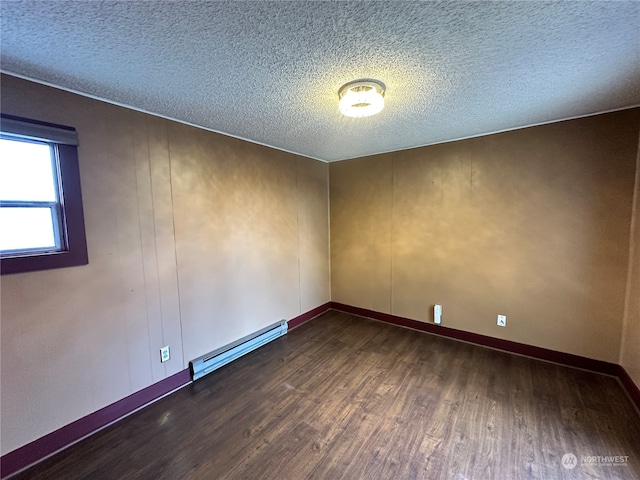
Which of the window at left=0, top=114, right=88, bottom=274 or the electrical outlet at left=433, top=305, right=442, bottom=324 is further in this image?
Answer: the electrical outlet at left=433, top=305, right=442, bottom=324

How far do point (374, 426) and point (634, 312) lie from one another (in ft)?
7.43

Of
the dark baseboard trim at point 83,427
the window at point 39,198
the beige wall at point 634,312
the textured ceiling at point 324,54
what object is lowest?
the dark baseboard trim at point 83,427

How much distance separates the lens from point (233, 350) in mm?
2682

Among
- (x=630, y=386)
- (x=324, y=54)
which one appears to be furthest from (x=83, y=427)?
(x=630, y=386)

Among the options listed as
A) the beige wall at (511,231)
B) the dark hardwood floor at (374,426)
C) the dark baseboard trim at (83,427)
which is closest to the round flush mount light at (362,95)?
the beige wall at (511,231)

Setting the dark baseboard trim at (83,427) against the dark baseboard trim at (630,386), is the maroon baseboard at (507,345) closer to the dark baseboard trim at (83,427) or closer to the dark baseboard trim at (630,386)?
the dark baseboard trim at (630,386)

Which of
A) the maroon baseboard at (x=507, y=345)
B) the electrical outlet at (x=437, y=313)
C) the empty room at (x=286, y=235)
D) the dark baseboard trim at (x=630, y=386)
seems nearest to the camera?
the empty room at (x=286, y=235)

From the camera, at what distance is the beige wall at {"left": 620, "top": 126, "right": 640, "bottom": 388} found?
202 cm

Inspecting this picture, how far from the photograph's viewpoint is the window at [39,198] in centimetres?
151

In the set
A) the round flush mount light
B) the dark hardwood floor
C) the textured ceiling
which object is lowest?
the dark hardwood floor

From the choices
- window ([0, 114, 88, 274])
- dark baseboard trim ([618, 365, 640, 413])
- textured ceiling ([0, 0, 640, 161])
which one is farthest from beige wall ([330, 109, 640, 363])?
window ([0, 114, 88, 274])

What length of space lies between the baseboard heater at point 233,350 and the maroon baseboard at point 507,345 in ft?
4.43

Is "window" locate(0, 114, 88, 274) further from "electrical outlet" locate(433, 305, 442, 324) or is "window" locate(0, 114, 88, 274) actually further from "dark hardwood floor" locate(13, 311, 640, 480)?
"electrical outlet" locate(433, 305, 442, 324)

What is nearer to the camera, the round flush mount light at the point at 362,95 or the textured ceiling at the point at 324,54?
the textured ceiling at the point at 324,54
